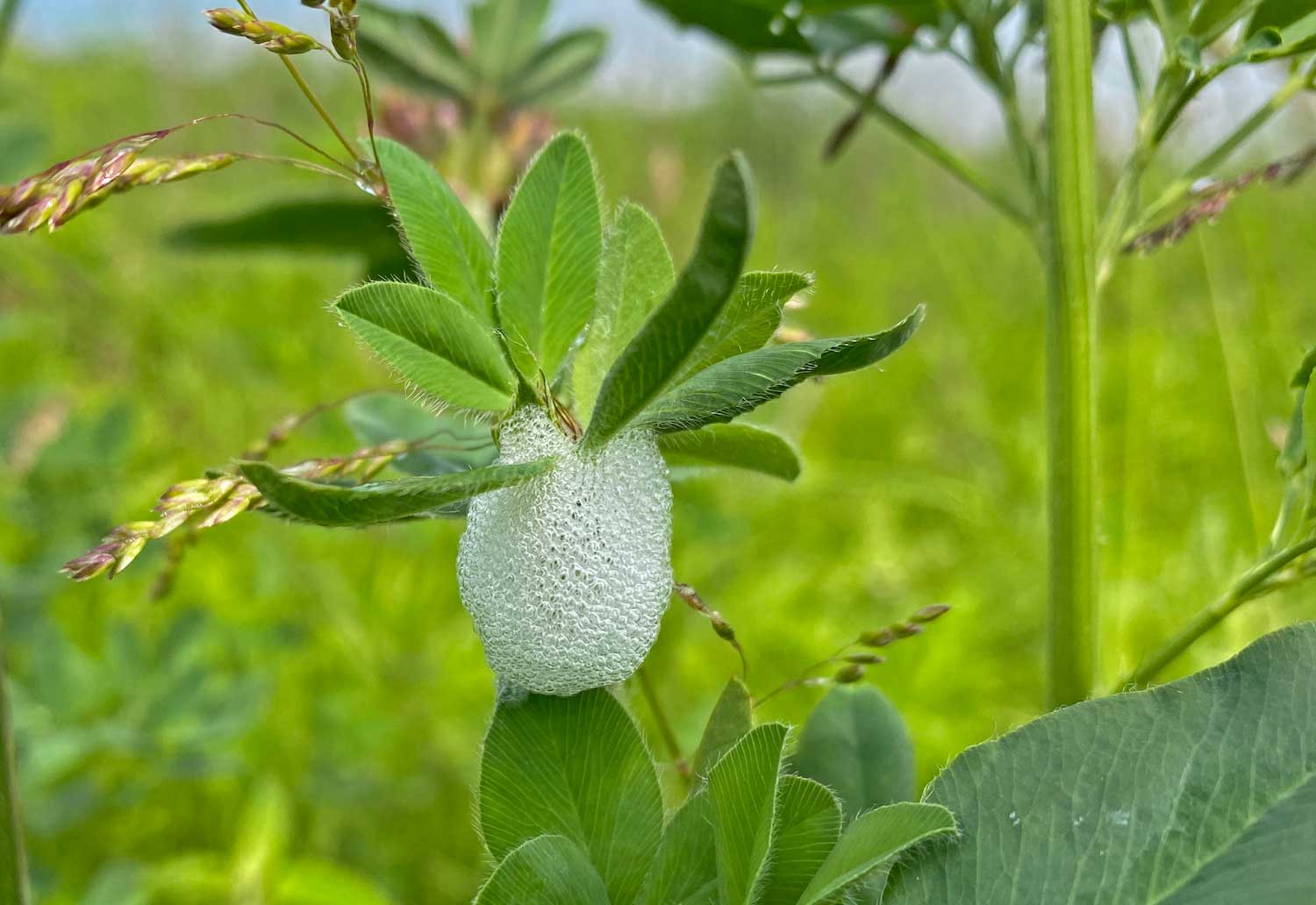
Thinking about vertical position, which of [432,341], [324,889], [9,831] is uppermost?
[432,341]

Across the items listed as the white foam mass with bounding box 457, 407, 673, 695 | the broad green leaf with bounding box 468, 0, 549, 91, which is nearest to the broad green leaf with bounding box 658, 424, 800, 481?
the white foam mass with bounding box 457, 407, 673, 695

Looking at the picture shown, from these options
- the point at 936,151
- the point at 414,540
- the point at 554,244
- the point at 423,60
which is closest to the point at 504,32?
the point at 423,60

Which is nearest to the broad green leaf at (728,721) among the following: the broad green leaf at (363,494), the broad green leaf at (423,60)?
the broad green leaf at (363,494)

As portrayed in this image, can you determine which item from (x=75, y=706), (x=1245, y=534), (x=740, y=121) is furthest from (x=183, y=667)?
(x=740, y=121)

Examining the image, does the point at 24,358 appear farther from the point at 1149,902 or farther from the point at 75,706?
the point at 1149,902

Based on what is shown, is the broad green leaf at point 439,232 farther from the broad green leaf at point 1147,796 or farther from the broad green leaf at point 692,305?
the broad green leaf at point 1147,796

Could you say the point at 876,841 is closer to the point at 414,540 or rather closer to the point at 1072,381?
the point at 1072,381
